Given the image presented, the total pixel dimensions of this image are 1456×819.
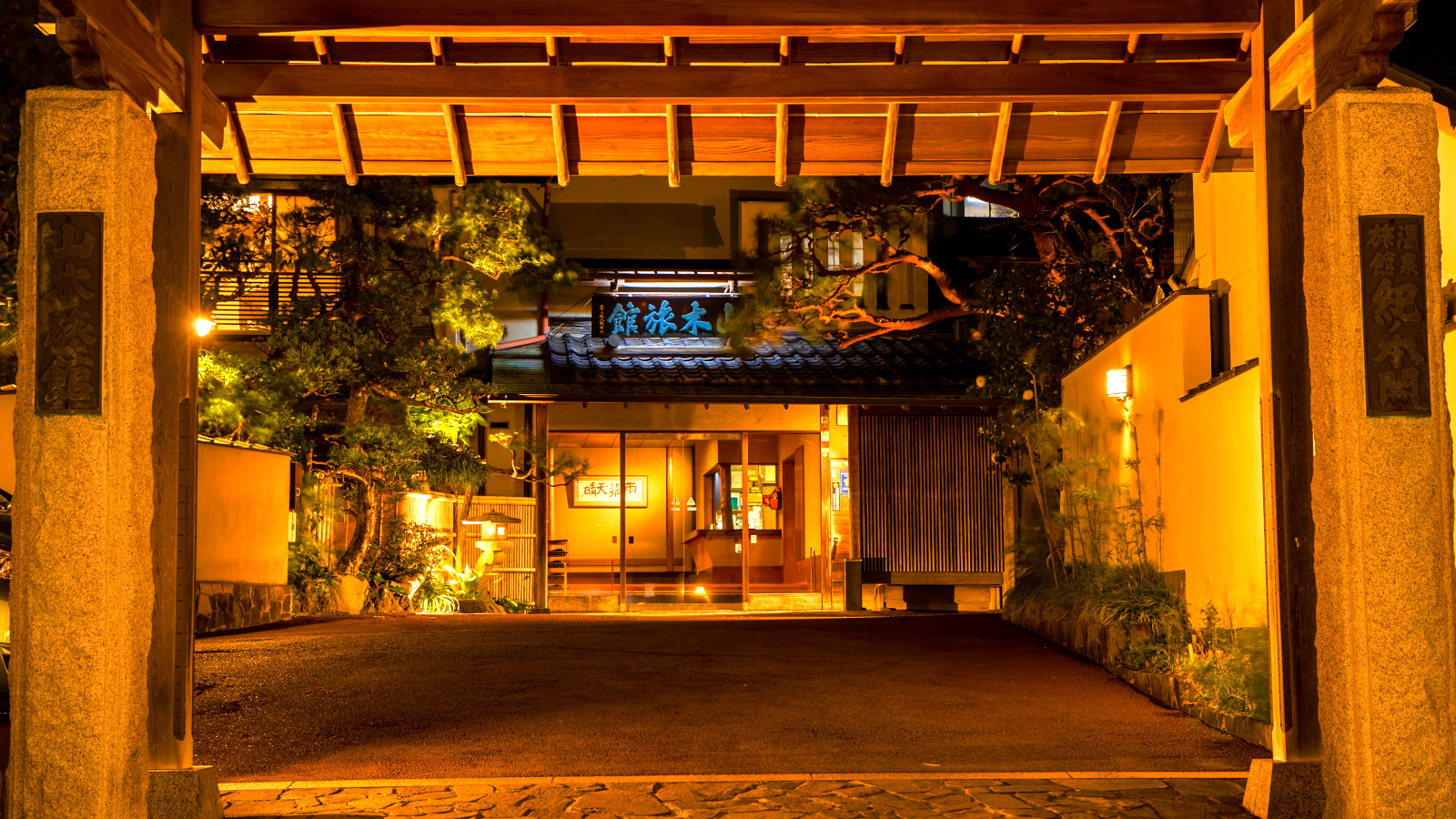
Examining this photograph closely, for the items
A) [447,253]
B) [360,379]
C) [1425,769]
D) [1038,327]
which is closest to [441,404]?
[360,379]

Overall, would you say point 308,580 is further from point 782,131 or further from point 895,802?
point 895,802

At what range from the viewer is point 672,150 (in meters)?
6.71

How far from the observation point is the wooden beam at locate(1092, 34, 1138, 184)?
6277mm

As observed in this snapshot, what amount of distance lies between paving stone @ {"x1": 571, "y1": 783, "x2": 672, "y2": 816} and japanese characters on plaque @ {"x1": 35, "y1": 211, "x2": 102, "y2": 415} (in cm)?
273

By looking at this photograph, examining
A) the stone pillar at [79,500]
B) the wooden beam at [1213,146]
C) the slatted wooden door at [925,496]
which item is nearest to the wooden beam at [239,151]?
the stone pillar at [79,500]

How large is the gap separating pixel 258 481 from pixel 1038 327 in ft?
33.6

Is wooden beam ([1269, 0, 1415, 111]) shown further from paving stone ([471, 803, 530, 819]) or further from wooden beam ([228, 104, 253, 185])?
wooden beam ([228, 104, 253, 185])

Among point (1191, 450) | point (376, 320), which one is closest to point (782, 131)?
point (1191, 450)

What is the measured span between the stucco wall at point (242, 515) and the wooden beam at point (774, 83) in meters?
8.56

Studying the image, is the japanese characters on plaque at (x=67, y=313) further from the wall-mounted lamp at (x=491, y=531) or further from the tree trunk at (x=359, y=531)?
the wall-mounted lamp at (x=491, y=531)

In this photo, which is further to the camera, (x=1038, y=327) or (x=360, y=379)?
(x=360, y=379)

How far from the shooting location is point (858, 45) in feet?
20.8

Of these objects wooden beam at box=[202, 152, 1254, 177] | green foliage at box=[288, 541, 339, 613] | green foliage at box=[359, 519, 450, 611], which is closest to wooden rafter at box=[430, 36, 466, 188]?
wooden beam at box=[202, 152, 1254, 177]

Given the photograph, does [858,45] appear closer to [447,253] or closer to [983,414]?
[447,253]
